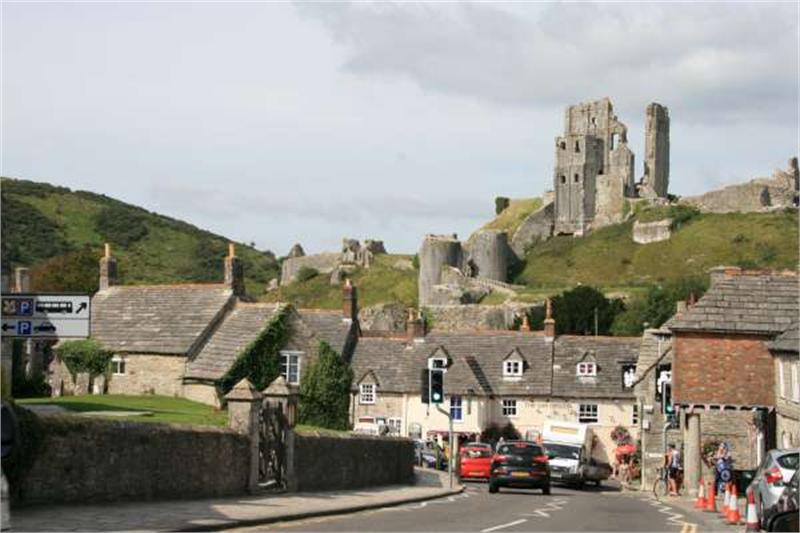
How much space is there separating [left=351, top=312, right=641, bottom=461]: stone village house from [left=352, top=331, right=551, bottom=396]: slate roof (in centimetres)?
5

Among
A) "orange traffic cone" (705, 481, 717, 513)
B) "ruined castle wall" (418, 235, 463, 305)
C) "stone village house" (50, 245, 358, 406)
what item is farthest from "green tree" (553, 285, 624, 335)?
"orange traffic cone" (705, 481, 717, 513)

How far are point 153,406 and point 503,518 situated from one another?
21.2 meters

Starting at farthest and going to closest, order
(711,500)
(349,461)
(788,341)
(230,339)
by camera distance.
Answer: (230,339) < (788,341) < (349,461) < (711,500)

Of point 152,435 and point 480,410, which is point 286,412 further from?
point 480,410

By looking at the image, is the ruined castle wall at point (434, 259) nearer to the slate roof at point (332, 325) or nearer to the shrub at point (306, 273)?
the shrub at point (306, 273)

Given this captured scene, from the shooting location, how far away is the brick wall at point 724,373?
41906 millimetres

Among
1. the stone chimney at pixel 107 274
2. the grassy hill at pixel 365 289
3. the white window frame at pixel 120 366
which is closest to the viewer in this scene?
the white window frame at pixel 120 366

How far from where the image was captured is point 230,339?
54.1m

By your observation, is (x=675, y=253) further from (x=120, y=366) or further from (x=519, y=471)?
(x=519, y=471)

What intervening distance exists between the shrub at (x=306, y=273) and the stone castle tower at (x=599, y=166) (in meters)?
29.1

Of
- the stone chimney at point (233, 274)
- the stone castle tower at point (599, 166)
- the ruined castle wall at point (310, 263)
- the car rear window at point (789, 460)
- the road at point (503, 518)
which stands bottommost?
the road at point (503, 518)

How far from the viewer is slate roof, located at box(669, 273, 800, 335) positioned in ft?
138

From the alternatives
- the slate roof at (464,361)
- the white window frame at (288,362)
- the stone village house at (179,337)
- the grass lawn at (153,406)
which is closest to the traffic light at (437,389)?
the grass lawn at (153,406)

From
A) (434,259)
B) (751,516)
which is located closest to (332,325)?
(751,516)
